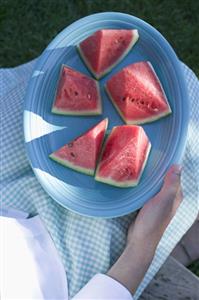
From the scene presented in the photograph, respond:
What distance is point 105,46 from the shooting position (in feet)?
6.72

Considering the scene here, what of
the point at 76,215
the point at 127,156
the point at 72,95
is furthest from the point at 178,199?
the point at 72,95

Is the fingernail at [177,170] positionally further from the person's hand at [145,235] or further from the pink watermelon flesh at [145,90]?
the pink watermelon flesh at [145,90]

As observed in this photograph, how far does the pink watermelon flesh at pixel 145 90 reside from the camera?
1953 millimetres

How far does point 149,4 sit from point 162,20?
0.11 meters

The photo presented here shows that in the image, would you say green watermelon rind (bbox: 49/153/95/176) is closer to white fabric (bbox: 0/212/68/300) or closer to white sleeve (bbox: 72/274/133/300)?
white fabric (bbox: 0/212/68/300)

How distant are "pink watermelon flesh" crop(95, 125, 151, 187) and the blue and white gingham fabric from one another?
6.2 inches

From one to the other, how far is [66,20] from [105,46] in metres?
1.02

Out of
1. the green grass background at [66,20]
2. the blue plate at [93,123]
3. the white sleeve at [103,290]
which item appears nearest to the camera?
the white sleeve at [103,290]

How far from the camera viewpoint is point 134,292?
1.91 m

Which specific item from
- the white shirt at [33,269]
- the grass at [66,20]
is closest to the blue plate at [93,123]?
the white shirt at [33,269]

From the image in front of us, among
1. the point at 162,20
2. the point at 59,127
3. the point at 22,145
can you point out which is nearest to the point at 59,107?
the point at 59,127

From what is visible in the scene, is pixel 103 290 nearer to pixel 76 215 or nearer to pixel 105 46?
pixel 76 215

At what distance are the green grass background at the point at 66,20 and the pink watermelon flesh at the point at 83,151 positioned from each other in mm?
1097

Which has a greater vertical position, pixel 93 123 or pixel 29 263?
pixel 93 123
